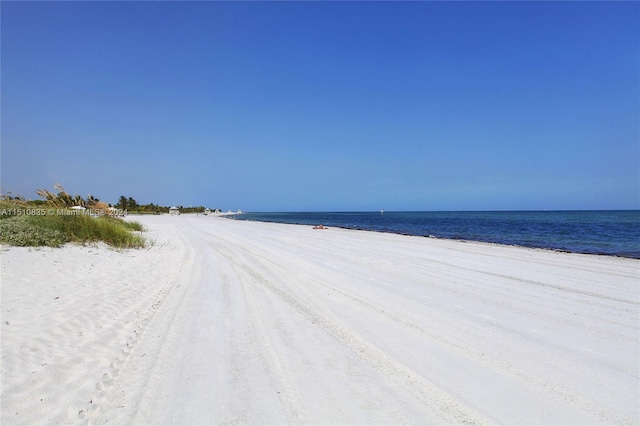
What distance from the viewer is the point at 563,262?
11.2m

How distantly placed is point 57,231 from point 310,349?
10.4m

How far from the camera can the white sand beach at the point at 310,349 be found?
273 cm

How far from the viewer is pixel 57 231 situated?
34.3ft

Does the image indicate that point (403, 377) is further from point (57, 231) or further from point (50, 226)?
point (50, 226)

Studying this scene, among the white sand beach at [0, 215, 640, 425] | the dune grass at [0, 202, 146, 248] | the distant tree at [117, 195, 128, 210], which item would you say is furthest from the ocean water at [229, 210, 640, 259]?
the distant tree at [117, 195, 128, 210]

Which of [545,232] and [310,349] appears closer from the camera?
[310,349]

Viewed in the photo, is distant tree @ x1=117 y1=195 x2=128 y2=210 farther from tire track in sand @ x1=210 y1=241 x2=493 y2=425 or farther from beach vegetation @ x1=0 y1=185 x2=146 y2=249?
tire track in sand @ x1=210 y1=241 x2=493 y2=425

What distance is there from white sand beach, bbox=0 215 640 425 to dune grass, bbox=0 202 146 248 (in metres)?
2.05

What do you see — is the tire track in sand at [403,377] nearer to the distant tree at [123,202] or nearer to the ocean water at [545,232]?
the ocean water at [545,232]

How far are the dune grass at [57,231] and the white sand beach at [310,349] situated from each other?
205 centimetres

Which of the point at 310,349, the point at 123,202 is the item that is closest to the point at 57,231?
the point at 310,349

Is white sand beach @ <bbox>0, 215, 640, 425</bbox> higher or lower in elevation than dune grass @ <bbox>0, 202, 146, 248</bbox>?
lower

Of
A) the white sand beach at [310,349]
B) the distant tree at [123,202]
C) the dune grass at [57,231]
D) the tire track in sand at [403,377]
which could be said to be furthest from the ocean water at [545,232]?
the distant tree at [123,202]

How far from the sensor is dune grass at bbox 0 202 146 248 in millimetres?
9656
